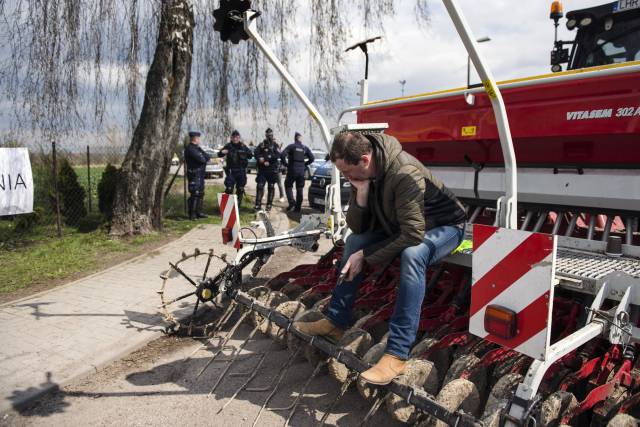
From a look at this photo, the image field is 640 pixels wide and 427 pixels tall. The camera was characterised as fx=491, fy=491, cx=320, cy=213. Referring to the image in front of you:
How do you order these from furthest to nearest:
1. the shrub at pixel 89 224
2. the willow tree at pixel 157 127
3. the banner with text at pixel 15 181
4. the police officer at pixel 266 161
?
the police officer at pixel 266 161 < the shrub at pixel 89 224 < the willow tree at pixel 157 127 < the banner with text at pixel 15 181

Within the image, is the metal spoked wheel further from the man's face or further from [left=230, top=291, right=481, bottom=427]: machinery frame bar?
the man's face

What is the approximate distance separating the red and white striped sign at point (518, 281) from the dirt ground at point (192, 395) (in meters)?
1.14

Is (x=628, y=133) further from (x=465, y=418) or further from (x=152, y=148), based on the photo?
(x=152, y=148)

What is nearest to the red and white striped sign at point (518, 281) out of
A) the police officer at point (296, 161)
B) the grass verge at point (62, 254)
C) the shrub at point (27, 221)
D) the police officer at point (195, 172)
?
the grass verge at point (62, 254)

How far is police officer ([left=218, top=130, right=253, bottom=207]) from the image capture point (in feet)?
35.4

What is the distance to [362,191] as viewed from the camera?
125 inches

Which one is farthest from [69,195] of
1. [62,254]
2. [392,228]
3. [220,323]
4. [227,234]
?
[392,228]

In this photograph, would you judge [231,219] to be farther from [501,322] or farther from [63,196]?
[63,196]

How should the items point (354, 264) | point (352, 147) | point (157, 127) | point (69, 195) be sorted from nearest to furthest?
point (352, 147)
point (354, 264)
point (157, 127)
point (69, 195)

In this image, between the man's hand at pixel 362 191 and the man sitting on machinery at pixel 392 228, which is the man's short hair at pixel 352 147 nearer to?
the man sitting on machinery at pixel 392 228

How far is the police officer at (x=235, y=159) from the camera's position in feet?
35.4

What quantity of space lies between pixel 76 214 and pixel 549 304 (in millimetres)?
9362

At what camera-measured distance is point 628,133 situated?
2869 millimetres

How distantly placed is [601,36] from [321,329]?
3.79 metres
